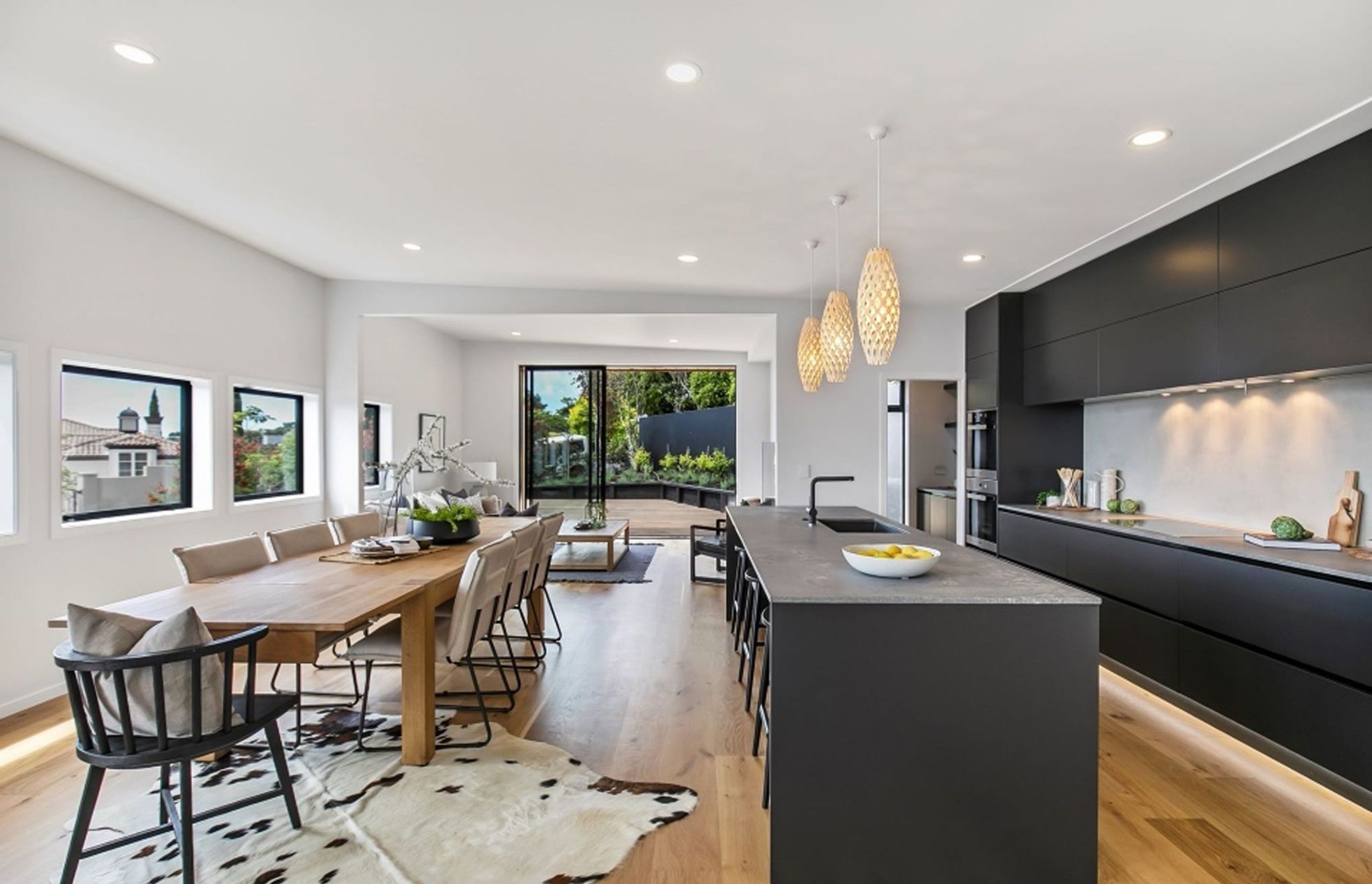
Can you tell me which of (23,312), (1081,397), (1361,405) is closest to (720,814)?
(1361,405)

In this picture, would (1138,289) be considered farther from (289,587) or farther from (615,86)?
(289,587)

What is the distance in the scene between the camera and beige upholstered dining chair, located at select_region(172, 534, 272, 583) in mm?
2770

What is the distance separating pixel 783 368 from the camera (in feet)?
19.8

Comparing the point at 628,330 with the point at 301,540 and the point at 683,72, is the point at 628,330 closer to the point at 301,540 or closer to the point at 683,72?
the point at 301,540

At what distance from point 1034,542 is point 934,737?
10.6 feet

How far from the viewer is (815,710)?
1961mm

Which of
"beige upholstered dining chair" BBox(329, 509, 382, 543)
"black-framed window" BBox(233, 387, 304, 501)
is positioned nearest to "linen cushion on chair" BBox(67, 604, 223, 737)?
"beige upholstered dining chair" BBox(329, 509, 382, 543)

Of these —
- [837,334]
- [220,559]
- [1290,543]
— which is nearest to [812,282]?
[837,334]

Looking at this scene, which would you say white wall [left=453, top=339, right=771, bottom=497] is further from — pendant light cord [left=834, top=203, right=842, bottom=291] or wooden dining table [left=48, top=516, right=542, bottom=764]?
wooden dining table [left=48, top=516, right=542, bottom=764]

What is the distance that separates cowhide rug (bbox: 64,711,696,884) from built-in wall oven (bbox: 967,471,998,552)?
12.8 ft

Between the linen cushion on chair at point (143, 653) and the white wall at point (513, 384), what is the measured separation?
26.5ft

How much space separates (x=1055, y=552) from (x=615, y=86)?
394 cm

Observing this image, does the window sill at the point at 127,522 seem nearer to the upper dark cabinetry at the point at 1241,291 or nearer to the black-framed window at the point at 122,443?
the black-framed window at the point at 122,443

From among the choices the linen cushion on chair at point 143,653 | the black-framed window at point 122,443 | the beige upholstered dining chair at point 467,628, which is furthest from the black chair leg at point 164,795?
the black-framed window at point 122,443
